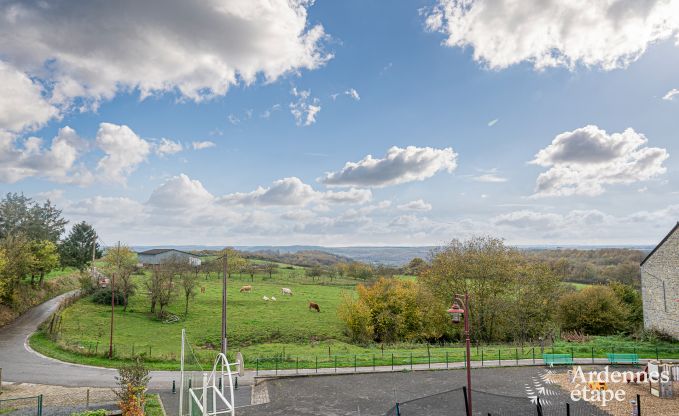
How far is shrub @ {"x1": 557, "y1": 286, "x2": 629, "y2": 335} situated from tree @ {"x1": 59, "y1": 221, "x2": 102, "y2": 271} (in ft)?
224

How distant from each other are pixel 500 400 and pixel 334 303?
45.5m

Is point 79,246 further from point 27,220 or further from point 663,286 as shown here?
point 663,286

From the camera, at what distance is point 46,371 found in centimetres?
2844

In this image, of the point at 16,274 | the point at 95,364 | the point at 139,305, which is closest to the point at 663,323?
the point at 95,364

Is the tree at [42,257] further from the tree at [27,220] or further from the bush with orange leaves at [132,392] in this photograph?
the bush with orange leaves at [132,392]

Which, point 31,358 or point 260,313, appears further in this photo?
point 260,313

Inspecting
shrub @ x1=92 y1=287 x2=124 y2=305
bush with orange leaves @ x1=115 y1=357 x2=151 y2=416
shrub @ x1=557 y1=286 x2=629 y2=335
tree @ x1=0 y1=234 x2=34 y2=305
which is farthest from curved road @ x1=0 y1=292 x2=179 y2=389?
shrub @ x1=557 y1=286 x2=629 y2=335

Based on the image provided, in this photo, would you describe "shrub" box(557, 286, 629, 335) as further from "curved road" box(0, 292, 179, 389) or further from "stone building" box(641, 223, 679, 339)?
"curved road" box(0, 292, 179, 389)

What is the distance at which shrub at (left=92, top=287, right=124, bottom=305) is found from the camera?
5367cm

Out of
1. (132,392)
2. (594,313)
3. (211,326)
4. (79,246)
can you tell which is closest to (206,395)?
(132,392)

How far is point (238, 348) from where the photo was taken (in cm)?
3975

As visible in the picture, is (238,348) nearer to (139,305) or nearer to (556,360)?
(139,305)

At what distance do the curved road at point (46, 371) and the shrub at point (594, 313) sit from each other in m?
39.3

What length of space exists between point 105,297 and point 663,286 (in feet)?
203
